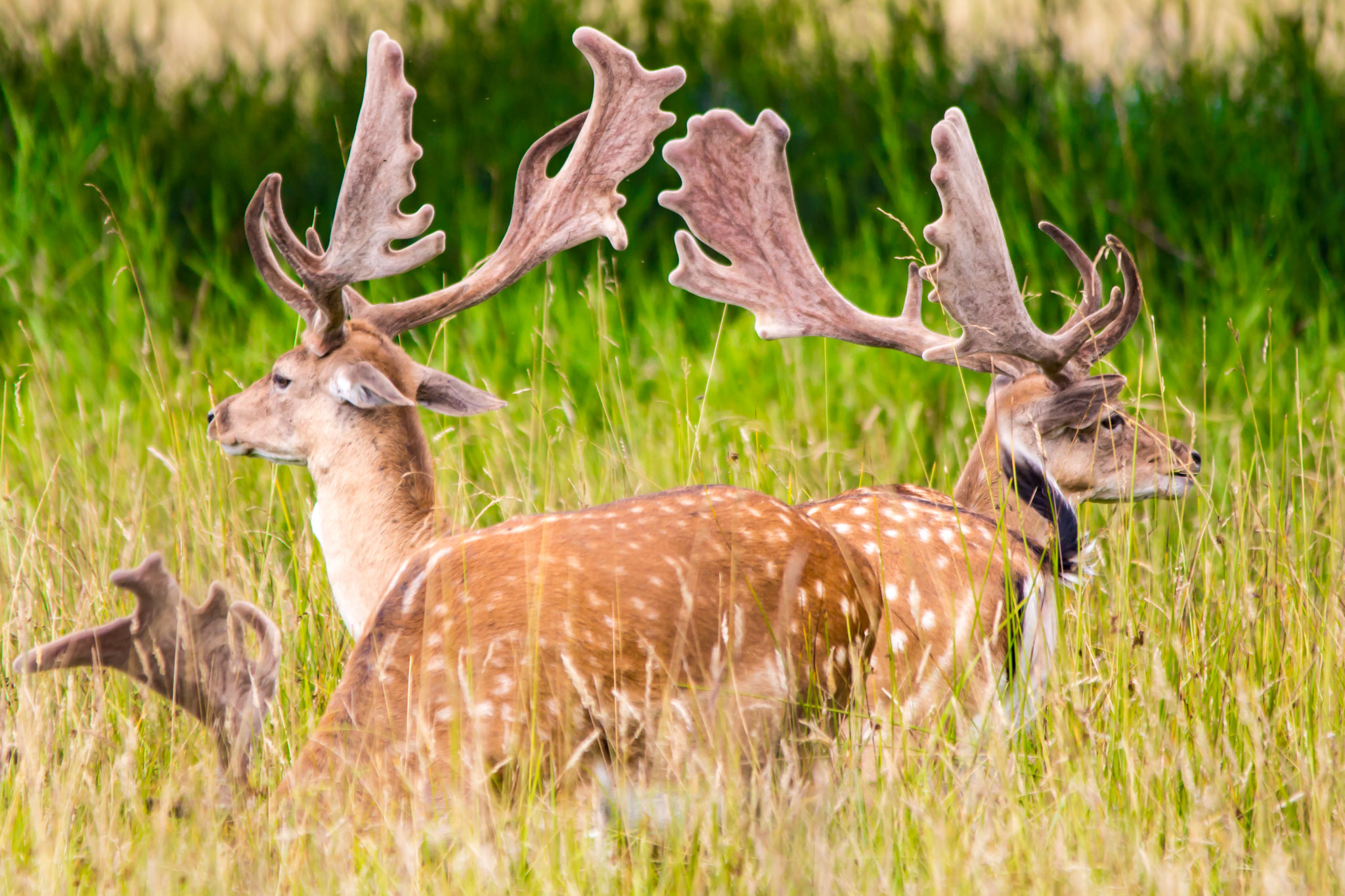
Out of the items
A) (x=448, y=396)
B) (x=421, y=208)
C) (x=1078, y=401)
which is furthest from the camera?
(x=421, y=208)

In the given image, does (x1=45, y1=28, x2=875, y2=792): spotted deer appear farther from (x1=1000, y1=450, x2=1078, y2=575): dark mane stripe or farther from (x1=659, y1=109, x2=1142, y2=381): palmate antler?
(x1=659, y1=109, x2=1142, y2=381): palmate antler

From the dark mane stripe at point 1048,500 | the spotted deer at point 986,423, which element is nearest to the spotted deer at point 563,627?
the spotted deer at point 986,423

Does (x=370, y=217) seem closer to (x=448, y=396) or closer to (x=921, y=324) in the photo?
(x=448, y=396)

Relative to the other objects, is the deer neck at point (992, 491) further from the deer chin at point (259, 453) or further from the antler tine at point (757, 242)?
the deer chin at point (259, 453)

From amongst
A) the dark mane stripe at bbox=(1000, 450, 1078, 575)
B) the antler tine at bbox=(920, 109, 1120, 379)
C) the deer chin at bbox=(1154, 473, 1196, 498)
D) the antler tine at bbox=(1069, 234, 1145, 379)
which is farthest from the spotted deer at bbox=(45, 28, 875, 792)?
the deer chin at bbox=(1154, 473, 1196, 498)

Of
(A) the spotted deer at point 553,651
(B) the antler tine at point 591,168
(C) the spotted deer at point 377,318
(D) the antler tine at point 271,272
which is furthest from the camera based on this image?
(B) the antler tine at point 591,168

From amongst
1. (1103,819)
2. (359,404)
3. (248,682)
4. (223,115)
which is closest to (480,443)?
(359,404)

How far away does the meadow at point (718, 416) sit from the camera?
96.0 inches

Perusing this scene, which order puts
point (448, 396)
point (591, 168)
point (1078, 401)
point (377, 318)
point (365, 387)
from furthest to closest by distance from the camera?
point (591, 168), point (377, 318), point (448, 396), point (1078, 401), point (365, 387)

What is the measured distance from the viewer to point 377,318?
12.7 feet

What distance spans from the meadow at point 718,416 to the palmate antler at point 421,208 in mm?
510

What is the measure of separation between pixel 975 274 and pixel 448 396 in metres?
1.33

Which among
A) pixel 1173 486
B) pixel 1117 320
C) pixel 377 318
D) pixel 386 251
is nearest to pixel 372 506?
pixel 377 318

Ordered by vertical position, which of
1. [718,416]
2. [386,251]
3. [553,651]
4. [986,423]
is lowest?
[718,416]
